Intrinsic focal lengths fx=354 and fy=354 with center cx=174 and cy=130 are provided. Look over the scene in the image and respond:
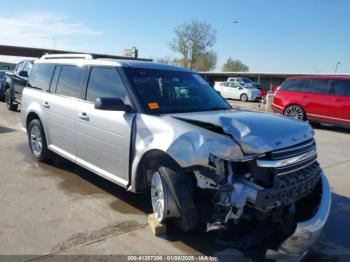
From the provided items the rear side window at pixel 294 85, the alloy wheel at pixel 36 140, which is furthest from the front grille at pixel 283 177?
the rear side window at pixel 294 85

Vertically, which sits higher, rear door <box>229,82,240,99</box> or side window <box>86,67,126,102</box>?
side window <box>86,67,126,102</box>

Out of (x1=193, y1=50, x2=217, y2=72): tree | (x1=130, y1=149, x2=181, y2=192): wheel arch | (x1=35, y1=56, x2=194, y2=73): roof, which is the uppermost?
(x1=193, y1=50, x2=217, y2=72): tree

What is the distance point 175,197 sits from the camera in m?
3.41

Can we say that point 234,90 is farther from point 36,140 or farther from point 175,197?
point 175,197

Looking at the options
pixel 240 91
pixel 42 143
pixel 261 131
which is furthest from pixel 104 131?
pixel 240 91

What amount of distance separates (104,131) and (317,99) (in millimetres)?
10040

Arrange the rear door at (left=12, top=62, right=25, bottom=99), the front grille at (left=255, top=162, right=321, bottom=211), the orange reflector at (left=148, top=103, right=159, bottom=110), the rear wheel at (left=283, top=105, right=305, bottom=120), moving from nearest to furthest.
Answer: the front grille at (left=255, top=162, right=321, bottom=211), the orange reflector at (left=148, top=103, right=159, bottom=110), the rear door at (left=12, top=62, right=25, bottom=99), the rear wheel at (left=283, top=105, right=305, bottom=120)

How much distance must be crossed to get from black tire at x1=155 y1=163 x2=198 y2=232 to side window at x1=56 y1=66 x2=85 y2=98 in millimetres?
2282

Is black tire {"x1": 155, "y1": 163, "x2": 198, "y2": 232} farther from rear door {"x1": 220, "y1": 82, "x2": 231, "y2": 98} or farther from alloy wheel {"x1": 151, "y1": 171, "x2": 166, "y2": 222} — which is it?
rear door {"x1": 220, "y1": 82, "x2": 231, "y2": 98}

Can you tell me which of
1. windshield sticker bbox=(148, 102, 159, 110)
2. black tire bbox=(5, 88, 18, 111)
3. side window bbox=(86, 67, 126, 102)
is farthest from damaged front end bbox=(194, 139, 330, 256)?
black tire bbox=(5, 88, 18, 111)

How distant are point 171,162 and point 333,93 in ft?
33.8

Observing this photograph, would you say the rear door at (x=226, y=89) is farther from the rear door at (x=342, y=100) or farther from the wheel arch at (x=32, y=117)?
the wheel arch at (x=32, y=117)

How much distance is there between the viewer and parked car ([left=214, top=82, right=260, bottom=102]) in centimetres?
2755

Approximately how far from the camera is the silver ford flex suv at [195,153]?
10.3ft
